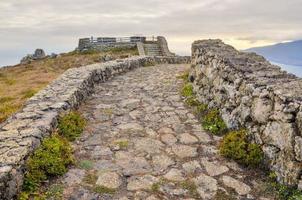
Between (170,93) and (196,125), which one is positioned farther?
(170,93)

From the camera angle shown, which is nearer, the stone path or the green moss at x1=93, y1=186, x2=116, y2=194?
the green moss at x1=93, y1=186, x2=116, y2=194

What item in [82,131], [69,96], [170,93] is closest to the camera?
[82,131]

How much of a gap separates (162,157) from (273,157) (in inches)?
83.8

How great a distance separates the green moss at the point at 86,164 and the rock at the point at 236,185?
247 cm

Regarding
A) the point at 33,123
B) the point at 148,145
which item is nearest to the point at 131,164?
the point at 148,145

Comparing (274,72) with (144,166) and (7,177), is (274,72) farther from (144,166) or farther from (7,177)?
(7,177)

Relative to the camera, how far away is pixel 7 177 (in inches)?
220

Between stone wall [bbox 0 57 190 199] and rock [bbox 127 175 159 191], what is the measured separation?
5.83 feet

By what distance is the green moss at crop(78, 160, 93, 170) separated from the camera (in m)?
7.23

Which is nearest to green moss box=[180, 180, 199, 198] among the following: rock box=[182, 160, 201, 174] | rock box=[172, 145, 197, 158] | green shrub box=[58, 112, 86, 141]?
rock box=[182, 160, 201, 174]

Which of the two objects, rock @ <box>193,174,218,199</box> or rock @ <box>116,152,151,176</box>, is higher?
rock @ <box>116,152,151,176</box>

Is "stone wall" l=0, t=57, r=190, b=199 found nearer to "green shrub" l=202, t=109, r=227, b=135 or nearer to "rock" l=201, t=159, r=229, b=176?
"rock" l=201, t=159, r=229, b=176

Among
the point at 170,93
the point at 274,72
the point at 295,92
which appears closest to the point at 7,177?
the point at 295,92

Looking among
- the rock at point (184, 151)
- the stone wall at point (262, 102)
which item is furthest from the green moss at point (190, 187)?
the stone wall at point (262, 102)
